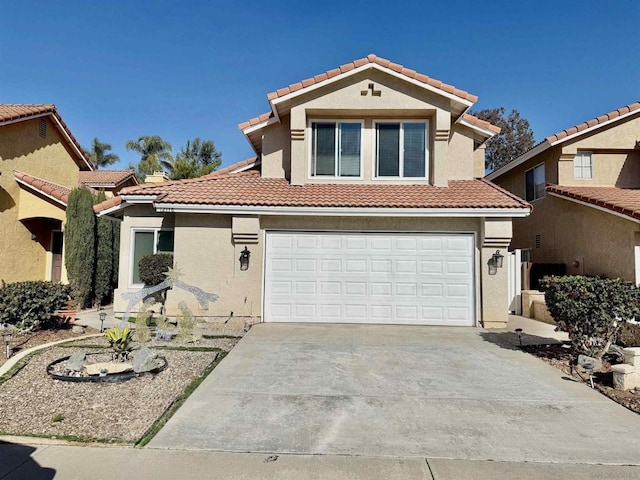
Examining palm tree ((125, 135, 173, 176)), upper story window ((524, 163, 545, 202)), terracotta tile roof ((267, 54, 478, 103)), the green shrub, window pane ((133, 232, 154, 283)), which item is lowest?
the green shrub

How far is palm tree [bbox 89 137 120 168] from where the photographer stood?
45.8 meters

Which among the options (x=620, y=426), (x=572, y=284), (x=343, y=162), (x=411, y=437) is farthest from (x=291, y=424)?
(x=343, y=162)

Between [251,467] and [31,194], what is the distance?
1557 cm

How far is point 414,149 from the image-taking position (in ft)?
39.3

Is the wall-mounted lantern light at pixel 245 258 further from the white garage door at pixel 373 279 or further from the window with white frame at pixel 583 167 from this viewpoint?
the window with white frame at pixel 583 167

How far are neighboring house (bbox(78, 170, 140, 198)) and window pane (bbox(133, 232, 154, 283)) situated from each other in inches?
378

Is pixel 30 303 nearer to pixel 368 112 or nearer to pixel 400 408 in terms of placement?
pixel 400 408

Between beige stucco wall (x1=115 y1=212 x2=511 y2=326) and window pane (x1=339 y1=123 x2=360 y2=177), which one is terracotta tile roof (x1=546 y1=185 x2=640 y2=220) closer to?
beige stucco wall (x1=115 y1=212 x2=511 y2=326)

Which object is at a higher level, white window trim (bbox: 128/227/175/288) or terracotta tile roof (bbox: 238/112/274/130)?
terracotta tile roof (bbox: 238/112/274/130)

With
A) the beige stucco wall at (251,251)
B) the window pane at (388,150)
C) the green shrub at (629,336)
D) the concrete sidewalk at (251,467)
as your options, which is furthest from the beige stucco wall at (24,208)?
the green shrub at (629,336)

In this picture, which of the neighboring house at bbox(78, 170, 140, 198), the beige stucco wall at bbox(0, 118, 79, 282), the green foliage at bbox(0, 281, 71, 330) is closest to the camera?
the green foliage at bbox(0, 281, 71, 330)

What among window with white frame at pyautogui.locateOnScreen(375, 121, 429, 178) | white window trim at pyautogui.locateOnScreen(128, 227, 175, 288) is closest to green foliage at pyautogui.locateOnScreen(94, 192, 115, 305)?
white window trim at pyautogui.locateOnScreen(128, 227, 175, 288)

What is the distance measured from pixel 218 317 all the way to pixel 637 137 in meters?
15.5

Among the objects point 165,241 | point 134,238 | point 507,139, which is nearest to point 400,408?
point 165,241
